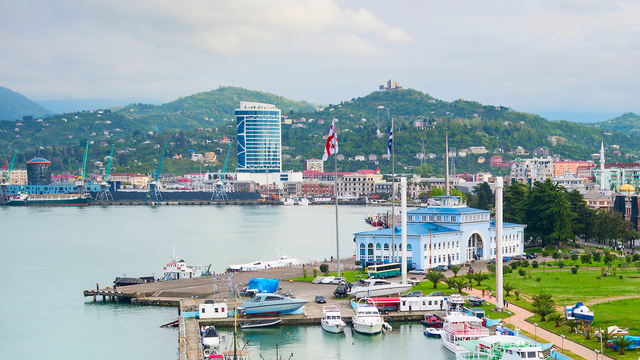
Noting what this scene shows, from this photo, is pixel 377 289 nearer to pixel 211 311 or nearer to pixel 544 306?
pixel 211 311

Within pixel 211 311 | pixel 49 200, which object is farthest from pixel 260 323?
pixel 49 200

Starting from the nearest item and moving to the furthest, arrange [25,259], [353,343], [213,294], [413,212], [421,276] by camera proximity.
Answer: [353,343]
[213,294]
[421,276]
[413,212]
[25,259]

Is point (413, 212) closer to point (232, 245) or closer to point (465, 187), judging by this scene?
point (232, 245)

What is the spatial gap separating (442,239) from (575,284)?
12264 millimetres

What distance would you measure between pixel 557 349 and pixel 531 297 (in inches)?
433

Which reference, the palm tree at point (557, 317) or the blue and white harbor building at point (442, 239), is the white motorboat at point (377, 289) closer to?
the blue and white harbor building at point (442, 239)

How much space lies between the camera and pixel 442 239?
53.9m

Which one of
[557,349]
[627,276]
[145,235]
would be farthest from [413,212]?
[145,235]

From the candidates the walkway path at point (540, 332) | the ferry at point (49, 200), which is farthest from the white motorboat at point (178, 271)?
the ferry at point (49, 200)

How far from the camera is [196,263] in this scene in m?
66.8

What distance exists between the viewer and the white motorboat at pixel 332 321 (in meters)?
35.8

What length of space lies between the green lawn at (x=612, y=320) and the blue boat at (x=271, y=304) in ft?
38.2

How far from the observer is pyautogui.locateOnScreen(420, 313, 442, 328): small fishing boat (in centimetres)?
3725

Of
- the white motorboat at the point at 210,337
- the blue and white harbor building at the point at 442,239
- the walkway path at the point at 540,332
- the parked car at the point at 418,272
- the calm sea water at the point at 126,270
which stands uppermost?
the blue and white harbor building at the point at 442,239
